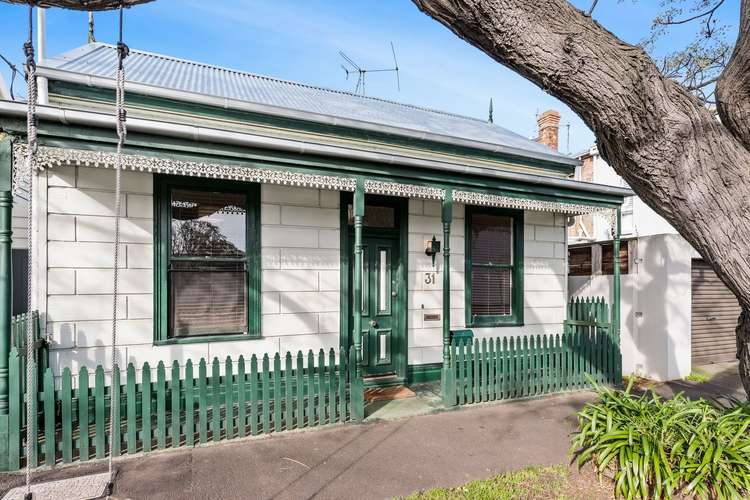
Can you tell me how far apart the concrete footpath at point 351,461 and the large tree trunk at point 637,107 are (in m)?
2.69

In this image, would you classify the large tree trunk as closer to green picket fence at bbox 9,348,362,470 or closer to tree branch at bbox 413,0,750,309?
tree branch at bbox 413,0,750,309

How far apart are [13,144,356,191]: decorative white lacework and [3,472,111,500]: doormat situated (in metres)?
2.94

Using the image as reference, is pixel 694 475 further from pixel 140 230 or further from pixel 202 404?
pixel 140 230

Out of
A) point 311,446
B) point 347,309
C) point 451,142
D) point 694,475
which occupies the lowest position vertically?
point 311,446

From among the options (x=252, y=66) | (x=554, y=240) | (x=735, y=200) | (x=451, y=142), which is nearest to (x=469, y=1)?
(x=735, y=200)

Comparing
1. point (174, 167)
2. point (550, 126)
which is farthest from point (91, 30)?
point (550, 126)

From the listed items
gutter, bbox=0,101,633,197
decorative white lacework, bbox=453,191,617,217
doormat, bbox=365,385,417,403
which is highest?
gutter, bbox=0,101,633,197

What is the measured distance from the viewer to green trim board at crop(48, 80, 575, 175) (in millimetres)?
5027

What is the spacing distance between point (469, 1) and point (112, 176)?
450 centimetres

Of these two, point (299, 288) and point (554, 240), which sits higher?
point (554, 240)

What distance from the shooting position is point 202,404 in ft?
14.3

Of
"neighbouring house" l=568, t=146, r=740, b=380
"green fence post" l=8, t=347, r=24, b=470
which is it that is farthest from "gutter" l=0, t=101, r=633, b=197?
"neighbouring house" l=568, t=146, r=740, b=380

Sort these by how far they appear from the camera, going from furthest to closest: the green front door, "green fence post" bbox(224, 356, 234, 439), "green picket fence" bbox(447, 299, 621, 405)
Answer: the green front door < "green picket fence" bbox(447, 299, 621, 405) < "green fence post" bbox(224, 356, 234, 439)

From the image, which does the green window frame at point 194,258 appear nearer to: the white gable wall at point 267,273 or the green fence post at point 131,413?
the white gable wall at point 267,273
